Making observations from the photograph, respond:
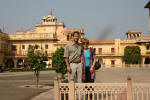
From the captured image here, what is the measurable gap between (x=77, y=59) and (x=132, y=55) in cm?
4550

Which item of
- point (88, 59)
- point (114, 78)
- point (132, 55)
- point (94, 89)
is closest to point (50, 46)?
point (132, 55)

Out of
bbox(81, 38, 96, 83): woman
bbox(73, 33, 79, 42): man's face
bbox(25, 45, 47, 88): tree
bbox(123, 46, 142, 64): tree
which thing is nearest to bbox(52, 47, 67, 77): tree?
bbox(25, 45, 47, 88): tree

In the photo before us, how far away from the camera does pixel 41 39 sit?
5438 centimetres

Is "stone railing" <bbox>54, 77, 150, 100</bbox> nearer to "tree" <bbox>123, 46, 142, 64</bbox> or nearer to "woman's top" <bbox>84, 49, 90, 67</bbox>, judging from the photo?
"woman's top" <bbox>84, 49, 90, 67</bbox>

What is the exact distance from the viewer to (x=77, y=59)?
21.8 feet

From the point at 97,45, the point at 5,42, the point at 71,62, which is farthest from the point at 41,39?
the point at 71,62

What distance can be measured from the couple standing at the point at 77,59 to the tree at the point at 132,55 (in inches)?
1760

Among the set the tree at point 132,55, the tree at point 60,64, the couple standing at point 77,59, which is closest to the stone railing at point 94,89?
the couple standing at point 77,59

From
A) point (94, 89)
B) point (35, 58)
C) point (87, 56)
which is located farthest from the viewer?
point (35, 58)

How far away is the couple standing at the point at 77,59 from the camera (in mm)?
6551

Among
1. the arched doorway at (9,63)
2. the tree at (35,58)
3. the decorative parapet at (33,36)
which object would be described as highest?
the decorative parapet at (33,36)

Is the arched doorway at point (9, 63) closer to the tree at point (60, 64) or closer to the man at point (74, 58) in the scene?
the tree at point (60, 64)

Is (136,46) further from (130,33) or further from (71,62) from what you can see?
(71,62)

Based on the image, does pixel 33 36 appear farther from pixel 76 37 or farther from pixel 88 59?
pixel 76 37
